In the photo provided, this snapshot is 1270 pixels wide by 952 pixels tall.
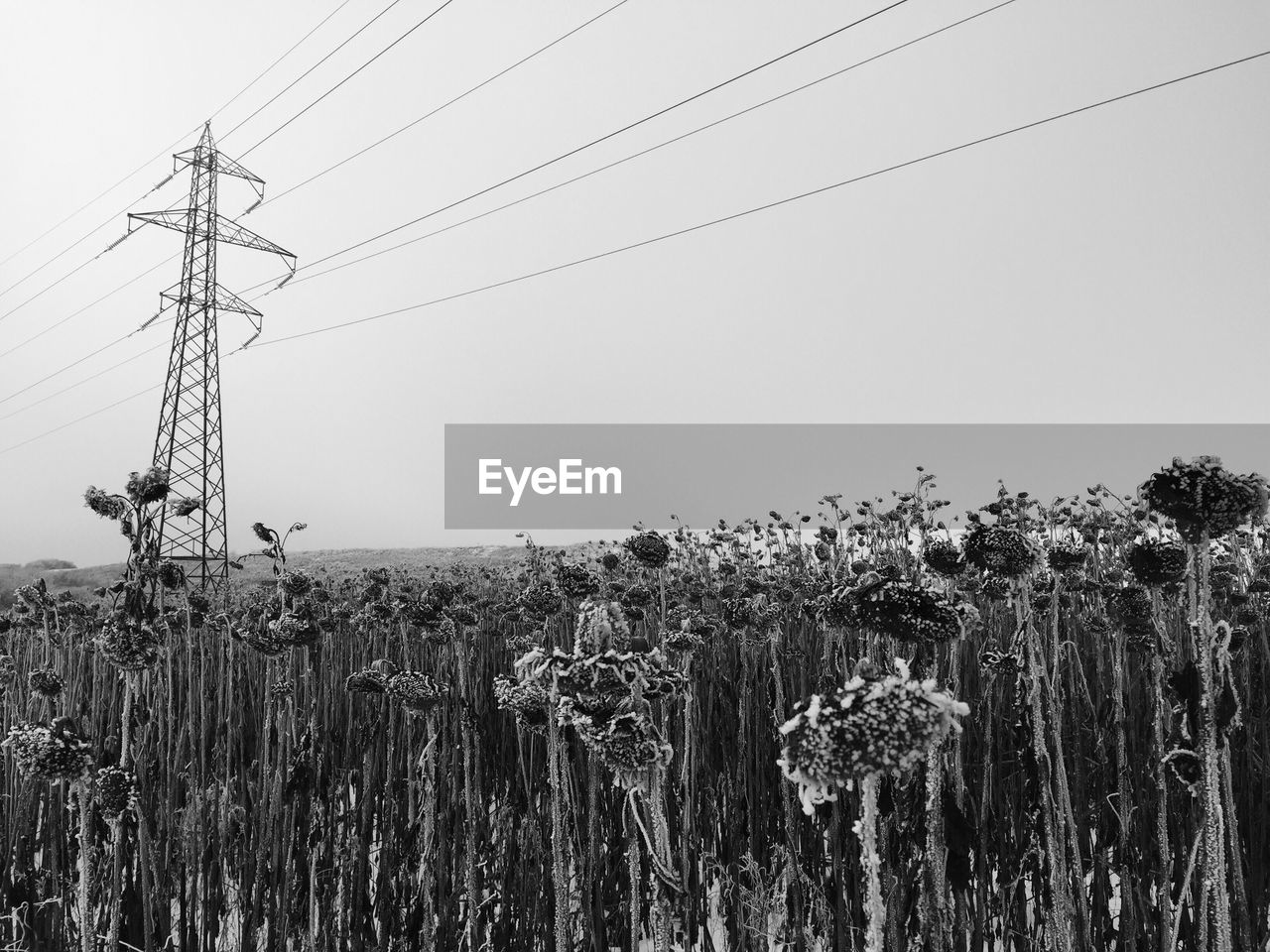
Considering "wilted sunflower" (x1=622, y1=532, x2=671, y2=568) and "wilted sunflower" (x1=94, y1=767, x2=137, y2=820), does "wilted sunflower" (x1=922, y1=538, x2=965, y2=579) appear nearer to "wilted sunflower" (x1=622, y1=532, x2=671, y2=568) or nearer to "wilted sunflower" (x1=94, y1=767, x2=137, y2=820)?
"wilted sunflower" (x1=622, y1=532, x2=671, y2=568)

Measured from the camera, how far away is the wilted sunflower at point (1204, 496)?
55.0 inches

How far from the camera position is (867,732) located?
0.85 metres

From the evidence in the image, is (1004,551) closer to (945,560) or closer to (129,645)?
(945,560)

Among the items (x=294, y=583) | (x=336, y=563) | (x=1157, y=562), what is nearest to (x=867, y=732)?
(x=1157, y=562)

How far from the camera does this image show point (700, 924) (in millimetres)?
2262

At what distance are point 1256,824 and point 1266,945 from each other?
459 millimetres

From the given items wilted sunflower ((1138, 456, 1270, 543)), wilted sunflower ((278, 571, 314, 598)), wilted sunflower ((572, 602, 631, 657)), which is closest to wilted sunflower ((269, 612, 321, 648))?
wilted sunflower ((278, 571, 314, 598))

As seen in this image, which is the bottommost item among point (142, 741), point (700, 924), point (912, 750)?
point (700, 924)

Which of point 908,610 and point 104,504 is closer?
point 908,610

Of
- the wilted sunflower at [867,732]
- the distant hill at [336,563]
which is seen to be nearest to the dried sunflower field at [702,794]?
the wilted sunflower at [867,732]

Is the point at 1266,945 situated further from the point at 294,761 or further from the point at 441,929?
the point at 294,761

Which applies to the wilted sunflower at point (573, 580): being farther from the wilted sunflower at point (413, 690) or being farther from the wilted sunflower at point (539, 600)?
the wilted sunflower at point (539, 600)

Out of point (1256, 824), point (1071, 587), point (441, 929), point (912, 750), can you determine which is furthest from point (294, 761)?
point (1071, 587)

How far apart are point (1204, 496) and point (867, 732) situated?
1007 mm
